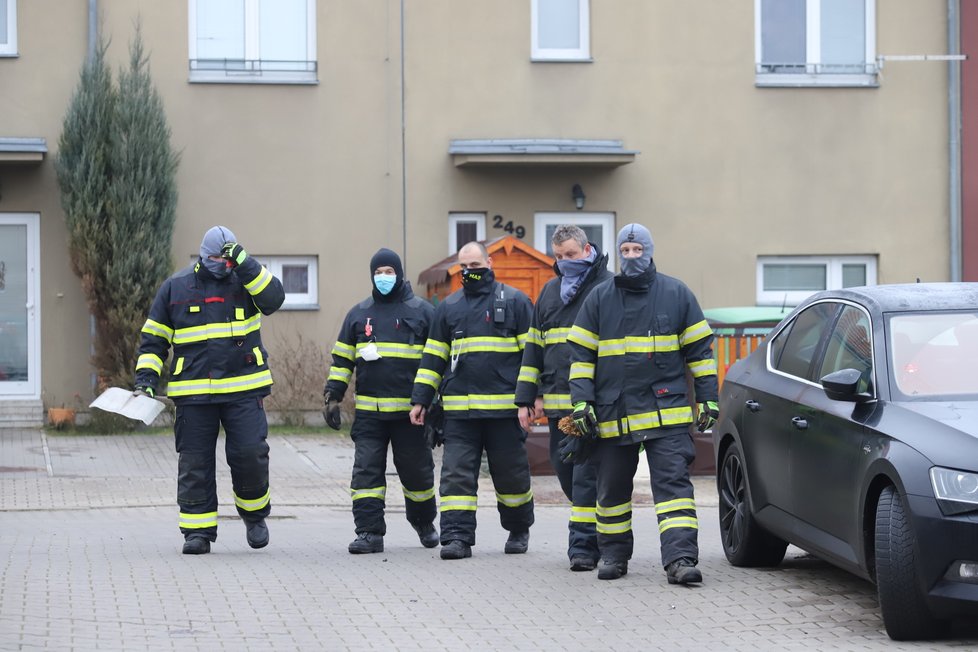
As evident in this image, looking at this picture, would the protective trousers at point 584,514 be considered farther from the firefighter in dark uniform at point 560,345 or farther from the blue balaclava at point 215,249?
the blue balaclava at point 215,249

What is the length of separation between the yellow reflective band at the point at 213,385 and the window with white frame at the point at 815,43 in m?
10.8

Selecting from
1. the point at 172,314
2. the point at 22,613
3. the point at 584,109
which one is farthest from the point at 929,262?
the point at 22,613

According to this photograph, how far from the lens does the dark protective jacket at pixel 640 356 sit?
26.2ft

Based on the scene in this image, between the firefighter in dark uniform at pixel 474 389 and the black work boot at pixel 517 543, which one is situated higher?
the firefighter in dark uniform at pixel 474 389

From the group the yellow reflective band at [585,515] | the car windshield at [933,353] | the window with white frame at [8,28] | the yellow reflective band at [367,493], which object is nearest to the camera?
the car windshield at [933,353]

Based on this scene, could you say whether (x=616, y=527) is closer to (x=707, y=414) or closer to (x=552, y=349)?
(x=707, y=414)

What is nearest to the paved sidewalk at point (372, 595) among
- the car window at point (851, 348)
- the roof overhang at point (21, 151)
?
the car window at point (851, 348)

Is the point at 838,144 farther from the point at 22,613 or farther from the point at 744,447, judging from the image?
the point at 22,613

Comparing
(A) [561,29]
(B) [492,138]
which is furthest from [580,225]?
(A) [561,29]

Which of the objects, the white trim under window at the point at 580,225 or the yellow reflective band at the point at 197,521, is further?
the white trim under window at the point at 580,225

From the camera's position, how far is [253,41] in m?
17.5

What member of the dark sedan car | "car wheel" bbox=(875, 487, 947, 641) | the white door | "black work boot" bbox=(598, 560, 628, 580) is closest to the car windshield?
the dark sedan car

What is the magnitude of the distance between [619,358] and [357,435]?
2183 millimetres

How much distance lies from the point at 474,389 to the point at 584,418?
1.36m
